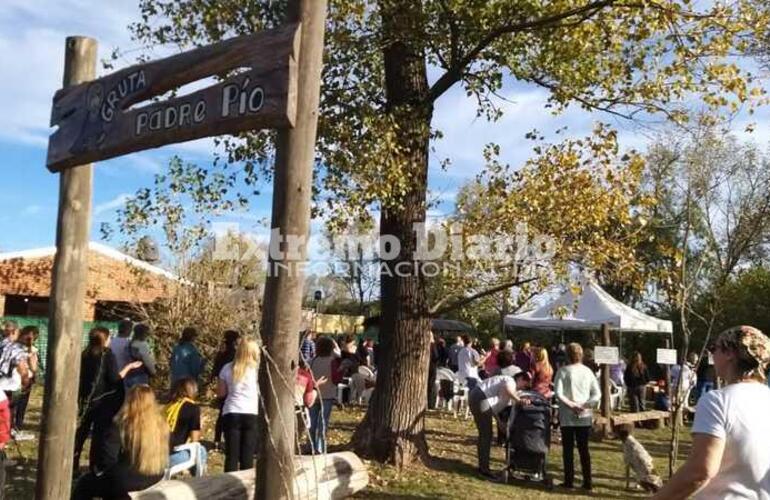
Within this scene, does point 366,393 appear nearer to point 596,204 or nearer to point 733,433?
point 596,204

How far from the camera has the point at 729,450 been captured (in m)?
3.38

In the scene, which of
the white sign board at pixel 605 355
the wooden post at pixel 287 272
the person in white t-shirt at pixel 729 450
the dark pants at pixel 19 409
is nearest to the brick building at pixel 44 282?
the dark pants at pixel 19 409

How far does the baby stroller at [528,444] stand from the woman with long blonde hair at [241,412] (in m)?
3.52

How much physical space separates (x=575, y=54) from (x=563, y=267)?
8.80 feet

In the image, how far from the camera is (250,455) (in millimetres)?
7984

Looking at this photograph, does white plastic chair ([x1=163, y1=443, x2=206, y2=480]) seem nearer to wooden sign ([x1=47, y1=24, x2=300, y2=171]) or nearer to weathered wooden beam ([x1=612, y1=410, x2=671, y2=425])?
wooden sign ([x1=47, y1=24, x2=300, y2=171])

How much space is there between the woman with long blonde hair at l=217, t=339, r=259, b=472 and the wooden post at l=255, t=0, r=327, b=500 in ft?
12.4

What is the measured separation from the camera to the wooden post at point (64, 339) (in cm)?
491

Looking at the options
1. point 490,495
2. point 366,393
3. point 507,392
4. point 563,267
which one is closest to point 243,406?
point 490,495

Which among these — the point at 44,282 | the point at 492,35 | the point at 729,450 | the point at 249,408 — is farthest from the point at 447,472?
the point at 44,282

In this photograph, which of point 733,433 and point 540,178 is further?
point 540,178

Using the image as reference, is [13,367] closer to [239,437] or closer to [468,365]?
[239,437]

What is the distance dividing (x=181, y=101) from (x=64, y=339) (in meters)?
1.77

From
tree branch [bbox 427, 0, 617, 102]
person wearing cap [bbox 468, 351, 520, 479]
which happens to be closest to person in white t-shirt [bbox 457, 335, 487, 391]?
person wearing cap [bbox 468, 351, 520, 479]
